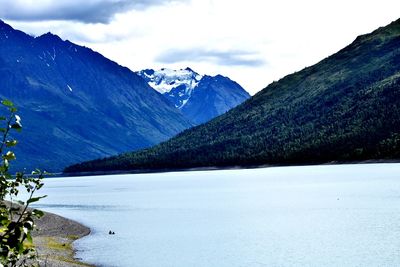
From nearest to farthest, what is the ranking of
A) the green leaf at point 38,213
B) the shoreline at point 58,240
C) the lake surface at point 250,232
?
1. the green leaf at point 38,213
2. the shoreline at point 58,240
3. the lake surface at point 250,232

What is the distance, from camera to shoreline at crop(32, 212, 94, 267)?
219ft

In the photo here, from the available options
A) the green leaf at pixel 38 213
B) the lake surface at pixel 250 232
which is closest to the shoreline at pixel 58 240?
the lake surface at pixel 250 232

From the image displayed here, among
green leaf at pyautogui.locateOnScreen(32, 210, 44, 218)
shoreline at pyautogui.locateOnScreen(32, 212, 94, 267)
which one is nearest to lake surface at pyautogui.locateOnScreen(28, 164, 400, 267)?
shoreline at pyautogui.locateOnScreen(32, 212, 94, 267)

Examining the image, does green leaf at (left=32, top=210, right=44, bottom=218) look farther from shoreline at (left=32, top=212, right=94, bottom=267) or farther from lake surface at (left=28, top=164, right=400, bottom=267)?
lake surface at (left=28, top=164, right=400, bottom=267)

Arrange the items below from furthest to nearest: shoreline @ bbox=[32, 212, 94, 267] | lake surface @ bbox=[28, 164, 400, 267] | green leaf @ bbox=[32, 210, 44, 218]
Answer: lake surface @ bbox=[28, 164, 400, 267] → shoreline @ bbox=[32, 212, 94, 267] → green leaf @ bbox=[32, 210, 44, 218]

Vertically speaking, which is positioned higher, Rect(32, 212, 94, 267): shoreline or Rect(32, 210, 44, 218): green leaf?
Rect(32, 210, 44, 218): green leaf

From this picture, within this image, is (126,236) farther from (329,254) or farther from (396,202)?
(396,202)

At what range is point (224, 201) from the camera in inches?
6919

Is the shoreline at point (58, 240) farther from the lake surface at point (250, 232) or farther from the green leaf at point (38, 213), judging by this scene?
the green leaf at point (38, 213)

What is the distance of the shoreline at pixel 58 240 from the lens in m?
66.8

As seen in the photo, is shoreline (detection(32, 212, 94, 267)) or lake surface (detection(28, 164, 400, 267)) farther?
A: lake surface (detection(28, 164, 400, 267))

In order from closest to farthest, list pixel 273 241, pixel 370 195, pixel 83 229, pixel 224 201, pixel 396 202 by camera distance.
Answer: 1. pixel 273 241
2. pixel 83 229
3. pixel 396 202
4. pixel 370 195
5. pixel 224 201

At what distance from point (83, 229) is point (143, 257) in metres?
36.0

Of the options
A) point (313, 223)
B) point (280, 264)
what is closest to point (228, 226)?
point (313, 223)
